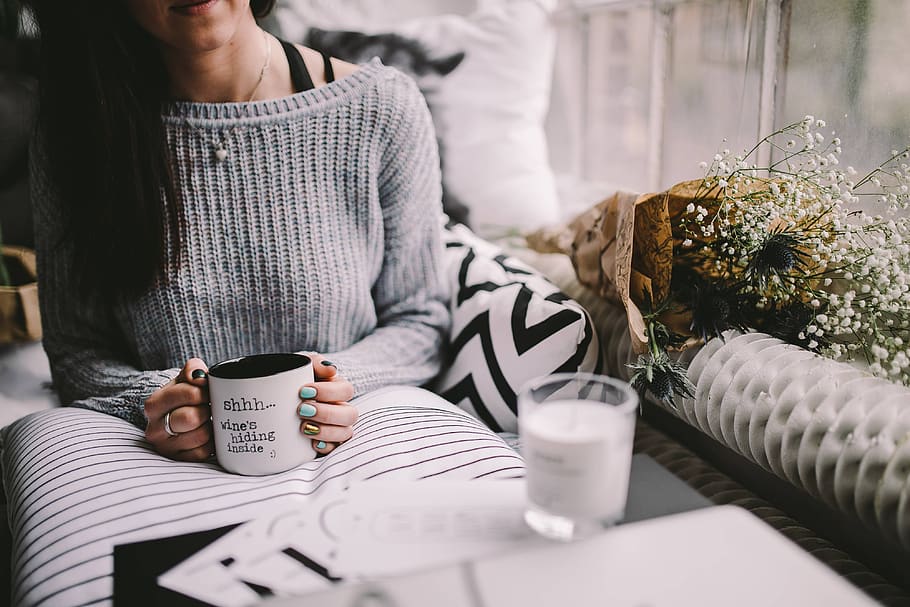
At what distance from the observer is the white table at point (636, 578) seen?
0.44 meters

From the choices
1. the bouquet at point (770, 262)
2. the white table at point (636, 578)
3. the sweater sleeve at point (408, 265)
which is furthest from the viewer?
the sweater sleeve at point (408, 265)

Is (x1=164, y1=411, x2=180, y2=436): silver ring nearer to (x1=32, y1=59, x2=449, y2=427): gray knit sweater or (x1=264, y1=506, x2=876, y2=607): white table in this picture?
(x1=32, y1=59, x2=449, y2=427): gray knit sweater

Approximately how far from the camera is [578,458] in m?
0.47

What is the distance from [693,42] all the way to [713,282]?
75 cm

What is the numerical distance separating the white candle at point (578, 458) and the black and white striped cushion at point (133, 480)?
20cm

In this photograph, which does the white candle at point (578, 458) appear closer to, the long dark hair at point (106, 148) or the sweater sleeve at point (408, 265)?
the sweater sleeve at point (408, 265)

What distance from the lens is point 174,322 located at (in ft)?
3.10

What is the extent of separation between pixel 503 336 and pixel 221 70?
0.55 m

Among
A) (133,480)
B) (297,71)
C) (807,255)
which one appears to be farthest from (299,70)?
(807,255)

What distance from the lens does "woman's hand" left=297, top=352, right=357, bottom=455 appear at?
686 mm

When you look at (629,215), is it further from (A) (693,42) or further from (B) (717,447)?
(A) (693,42)

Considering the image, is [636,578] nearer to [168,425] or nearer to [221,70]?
[168,425]

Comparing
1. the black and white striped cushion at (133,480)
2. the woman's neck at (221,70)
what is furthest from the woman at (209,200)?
the black and white striped cushion at (133,480)

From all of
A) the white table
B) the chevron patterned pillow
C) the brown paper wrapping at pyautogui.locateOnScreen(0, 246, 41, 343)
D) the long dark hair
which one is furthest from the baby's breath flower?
the brown paper wrapping at pyautogui.locateOnScreen(0, 246, 41, 343)
